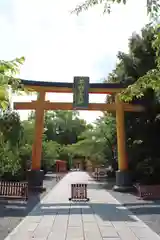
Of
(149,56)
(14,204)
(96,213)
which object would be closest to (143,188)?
(96,213)

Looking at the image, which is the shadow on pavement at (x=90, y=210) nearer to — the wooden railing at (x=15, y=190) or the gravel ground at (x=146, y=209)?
the gravel ground at (x=146, y=209)

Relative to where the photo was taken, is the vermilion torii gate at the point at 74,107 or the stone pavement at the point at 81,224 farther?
the vermilion torii gate at the point at 74,107

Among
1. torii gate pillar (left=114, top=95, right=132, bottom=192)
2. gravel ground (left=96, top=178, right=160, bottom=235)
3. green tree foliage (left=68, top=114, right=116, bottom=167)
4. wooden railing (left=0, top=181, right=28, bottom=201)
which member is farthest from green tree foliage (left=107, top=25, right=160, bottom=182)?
green tree foliage (left=68, top=114, right=116, bottom=167)

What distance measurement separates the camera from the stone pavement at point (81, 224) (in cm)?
819

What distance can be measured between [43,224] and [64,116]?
195 feet

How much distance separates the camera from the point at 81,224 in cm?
973

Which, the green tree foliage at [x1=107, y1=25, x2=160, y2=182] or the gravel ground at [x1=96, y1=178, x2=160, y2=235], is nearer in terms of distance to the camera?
the gravel ground at [x1=96, y1=178, x2=160, y2=235]

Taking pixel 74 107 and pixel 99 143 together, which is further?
pixel 99 143

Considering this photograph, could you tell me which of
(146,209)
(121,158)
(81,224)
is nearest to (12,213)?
(81,224)

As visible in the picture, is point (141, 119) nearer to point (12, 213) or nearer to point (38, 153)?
point (38, 153)

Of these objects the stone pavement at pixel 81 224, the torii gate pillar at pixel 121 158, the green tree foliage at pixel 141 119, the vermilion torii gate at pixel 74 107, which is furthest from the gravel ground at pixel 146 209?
the green tree foliage at pixel 141 119

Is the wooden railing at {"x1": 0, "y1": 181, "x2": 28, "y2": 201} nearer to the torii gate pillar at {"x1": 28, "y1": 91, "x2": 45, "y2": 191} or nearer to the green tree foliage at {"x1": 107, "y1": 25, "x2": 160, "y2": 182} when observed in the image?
the torii gate pillar at {"x1": 28, "y1": 91, "x2": 45, "y2": 191}

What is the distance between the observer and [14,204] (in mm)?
14117

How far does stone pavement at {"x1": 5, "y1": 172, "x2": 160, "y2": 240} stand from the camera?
8188mm
